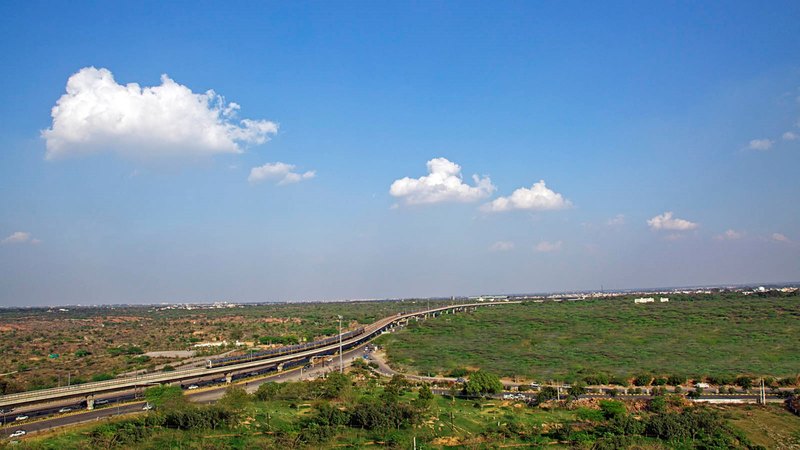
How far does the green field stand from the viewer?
6644 centimetres

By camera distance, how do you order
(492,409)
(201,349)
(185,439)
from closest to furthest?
(185,439) < (492,409) < (201,349)

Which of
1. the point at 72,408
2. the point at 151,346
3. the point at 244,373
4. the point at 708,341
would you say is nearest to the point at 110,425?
the point at 72,408

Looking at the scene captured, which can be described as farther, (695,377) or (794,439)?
(695,377)

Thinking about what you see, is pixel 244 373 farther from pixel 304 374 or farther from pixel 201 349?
pixel 201 349

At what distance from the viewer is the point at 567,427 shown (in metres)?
37.8

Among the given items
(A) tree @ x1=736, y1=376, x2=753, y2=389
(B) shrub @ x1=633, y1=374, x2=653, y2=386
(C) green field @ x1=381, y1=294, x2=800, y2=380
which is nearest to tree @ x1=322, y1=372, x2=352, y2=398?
(C) green field @ x1=381, y1=294, x2=800, y2=380

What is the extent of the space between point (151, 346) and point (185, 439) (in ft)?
238

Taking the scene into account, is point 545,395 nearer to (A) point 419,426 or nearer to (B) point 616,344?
(A) point 419,426

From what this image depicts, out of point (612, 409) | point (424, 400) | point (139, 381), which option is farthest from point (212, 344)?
point (612, 409)

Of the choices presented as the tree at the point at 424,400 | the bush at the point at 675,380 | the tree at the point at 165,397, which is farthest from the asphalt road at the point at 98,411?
the bush at the point at 675,380

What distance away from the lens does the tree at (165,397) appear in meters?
38.8

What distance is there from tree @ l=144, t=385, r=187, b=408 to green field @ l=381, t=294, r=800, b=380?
3196 cm

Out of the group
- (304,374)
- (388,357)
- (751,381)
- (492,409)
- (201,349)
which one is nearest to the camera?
(492,409)

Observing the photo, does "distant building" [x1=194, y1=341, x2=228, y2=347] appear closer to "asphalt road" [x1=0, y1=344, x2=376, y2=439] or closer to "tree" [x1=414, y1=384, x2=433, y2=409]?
"asphalt road" [x1=0, y1=344, x2=376, y2=439]
